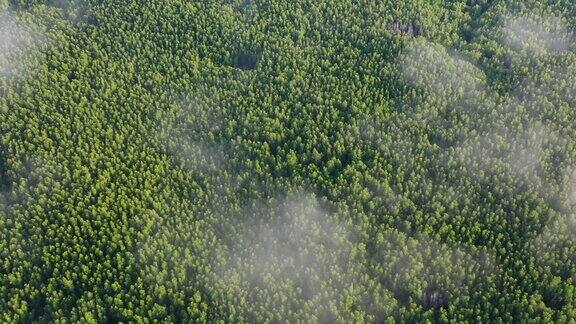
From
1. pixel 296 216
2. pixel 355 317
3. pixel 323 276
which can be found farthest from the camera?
pixel 296 216

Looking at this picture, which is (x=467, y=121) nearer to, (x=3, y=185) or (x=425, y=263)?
(x=425, y=263)

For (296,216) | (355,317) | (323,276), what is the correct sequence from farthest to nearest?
(296,216) < (323,276) < (355,317)

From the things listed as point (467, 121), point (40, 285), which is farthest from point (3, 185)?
point (467, 121)

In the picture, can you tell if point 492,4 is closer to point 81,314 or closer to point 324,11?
point 324,11

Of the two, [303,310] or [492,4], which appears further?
[492,4]

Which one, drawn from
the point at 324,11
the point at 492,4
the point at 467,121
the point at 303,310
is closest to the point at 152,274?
the point at 303,310

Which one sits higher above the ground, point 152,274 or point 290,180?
point 290,180

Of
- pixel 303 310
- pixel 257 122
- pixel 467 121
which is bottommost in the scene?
pixel 303 310
